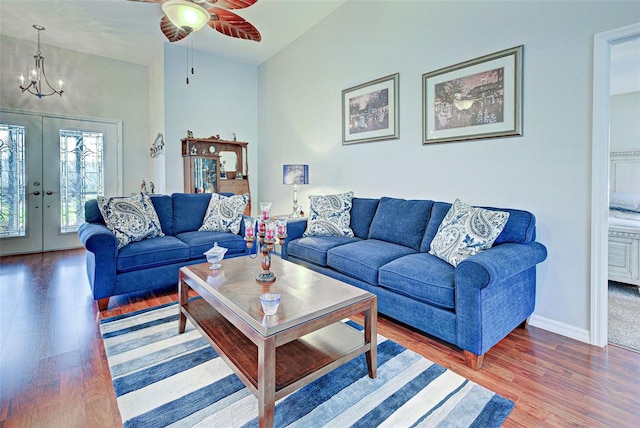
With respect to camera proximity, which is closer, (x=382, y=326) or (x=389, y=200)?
(x=382, y=326)

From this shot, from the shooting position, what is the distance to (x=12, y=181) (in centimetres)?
453

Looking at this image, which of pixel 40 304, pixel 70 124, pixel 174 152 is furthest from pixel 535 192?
pixel 70 124

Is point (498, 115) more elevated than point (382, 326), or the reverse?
point (498, 115)

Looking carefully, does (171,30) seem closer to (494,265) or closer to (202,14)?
(202,14)

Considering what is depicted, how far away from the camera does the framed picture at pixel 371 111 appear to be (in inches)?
132

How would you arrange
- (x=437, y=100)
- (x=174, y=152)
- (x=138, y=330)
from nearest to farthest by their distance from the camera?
(x=138, y=330) → (x=437, y=100) → (x=174, y=152)

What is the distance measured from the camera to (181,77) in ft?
15.9

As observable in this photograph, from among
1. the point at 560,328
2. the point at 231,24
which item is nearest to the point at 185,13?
the point at 231,24

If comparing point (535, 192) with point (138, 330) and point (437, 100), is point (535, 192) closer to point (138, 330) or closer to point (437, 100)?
point (437, 100)

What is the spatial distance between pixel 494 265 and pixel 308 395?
1211 millimetres

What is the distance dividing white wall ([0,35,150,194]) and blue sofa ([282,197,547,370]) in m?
3.92

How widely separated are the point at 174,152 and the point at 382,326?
13.3 ft

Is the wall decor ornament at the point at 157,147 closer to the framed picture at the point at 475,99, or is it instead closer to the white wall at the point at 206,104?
the white wall at the point at 206,104

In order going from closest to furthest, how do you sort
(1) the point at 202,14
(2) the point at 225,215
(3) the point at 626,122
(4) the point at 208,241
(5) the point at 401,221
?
(1) the point at 202,14 < (5) the point at 401,221 < (4) the point at 208,241 < (2) the point at 225,215 < (3) the point at 626,122
